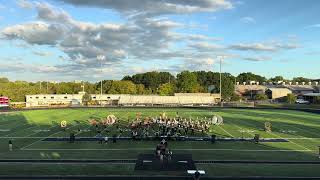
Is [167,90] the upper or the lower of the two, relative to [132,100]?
upper

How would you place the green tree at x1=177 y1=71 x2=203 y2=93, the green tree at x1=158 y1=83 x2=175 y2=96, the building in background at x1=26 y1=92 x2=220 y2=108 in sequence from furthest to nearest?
1. the green tree at x1=177 y1=71 x2=203 y2=93
2. the green tree at x1=158 y1=83 x2=175 y2=96
3. the building in background at x1=26 y1=92 x2=220 y2=108

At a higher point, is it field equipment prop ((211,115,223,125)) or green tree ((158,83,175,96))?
green tree ((158,83,175,96))

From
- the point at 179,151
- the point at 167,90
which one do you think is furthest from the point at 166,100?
the point at 179,151

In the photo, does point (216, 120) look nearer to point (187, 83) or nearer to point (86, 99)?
point (86, 99)

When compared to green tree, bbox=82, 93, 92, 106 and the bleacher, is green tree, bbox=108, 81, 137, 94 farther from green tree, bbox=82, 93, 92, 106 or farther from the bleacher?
the bleacher

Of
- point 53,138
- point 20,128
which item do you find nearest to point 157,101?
point 20,128

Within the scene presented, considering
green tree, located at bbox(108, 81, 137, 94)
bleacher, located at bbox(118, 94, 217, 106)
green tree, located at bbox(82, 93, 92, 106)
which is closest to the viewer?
bleacher, located at bbox(118, 94, 217, 106)

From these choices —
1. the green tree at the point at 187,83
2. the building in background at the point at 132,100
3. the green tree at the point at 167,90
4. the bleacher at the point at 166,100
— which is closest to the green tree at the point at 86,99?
the building in background at the point at 132,100

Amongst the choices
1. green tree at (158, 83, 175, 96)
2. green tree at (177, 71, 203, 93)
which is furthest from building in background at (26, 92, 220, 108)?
green tree at (177, 71, 203, 93)

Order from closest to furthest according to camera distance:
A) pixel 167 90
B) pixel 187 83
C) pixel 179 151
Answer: pixel 179 151
pixel 167 90
pixel 187 83

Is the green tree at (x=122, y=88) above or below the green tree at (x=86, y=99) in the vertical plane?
above

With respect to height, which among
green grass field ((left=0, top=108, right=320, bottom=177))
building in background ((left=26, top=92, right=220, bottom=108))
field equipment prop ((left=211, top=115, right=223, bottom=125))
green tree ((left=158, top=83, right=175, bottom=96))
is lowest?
green grass field ((left=0, top=108, right=320, bottom=177))

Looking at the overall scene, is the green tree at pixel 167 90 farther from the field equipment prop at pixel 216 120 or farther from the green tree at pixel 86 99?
the field equipment prop at pixel 216 120

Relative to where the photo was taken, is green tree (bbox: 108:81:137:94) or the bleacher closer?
the bleacher
